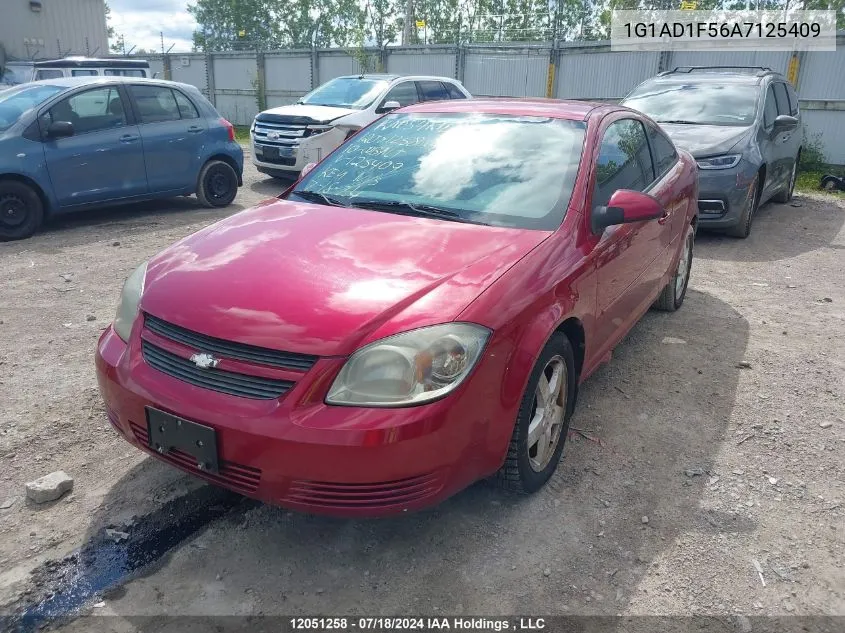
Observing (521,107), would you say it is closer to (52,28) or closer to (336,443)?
(336,443)

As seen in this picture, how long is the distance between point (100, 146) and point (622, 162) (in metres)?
6.08

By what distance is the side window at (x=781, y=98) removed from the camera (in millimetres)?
9086

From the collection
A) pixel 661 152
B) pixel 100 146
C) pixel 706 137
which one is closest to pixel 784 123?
pixel 706 137

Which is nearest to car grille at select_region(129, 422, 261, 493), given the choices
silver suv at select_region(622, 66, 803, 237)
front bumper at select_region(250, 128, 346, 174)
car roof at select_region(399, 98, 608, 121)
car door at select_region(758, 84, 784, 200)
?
car roof at select_region(399, 98, 608, 121)

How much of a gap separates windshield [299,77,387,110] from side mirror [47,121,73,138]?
4495 millimetres

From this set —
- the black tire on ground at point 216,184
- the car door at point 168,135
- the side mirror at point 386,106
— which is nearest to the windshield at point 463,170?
the car door at point 168,135

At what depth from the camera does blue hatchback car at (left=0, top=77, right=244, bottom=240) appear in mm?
7254

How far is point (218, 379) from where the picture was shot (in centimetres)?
246

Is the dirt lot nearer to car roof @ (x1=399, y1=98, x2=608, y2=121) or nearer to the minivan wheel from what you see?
car roof @ (x1=399, y1=98, x2=608, y2=121)

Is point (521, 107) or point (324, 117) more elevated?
point (521, 107)

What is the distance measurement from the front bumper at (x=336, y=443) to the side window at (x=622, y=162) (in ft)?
4.93

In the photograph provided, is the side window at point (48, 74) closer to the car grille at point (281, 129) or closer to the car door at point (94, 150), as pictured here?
the car grille at point (281, 129)

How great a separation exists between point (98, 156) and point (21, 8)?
51.5ft

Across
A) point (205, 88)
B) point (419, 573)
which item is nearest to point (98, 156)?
point (419, 573)
